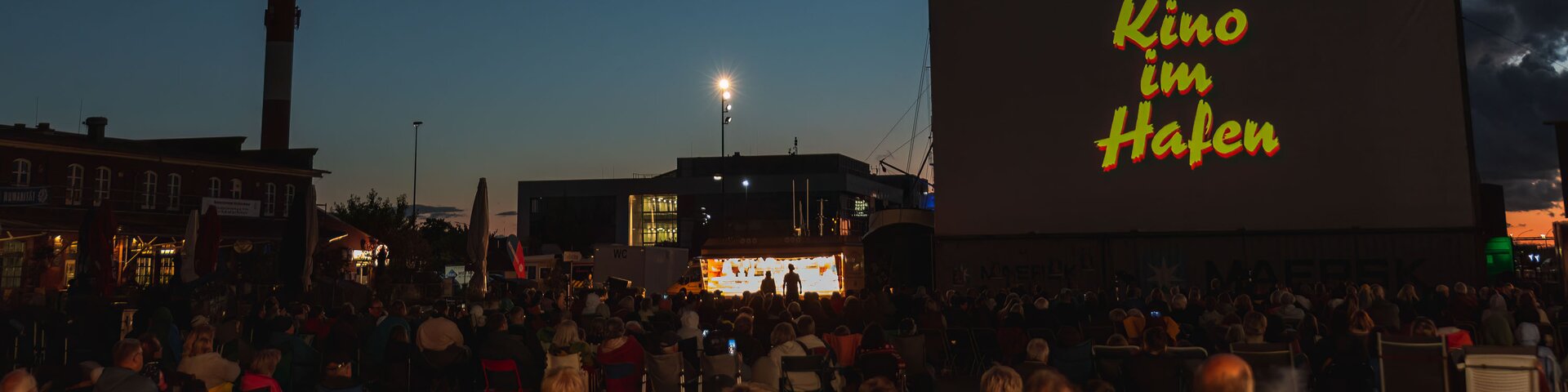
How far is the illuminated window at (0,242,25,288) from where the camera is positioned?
31.8 meters

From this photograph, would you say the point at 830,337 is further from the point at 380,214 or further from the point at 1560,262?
the point at 380,214

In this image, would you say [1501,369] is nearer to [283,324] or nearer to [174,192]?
[283,324]

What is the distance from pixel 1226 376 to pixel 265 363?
20.4 ft

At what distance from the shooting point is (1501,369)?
308 inches

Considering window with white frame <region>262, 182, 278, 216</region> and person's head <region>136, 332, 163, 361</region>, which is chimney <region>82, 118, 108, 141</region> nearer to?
window with white frame <region>262, 182, 278, 216</region>

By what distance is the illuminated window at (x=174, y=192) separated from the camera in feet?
129

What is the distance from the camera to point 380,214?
2287 inches

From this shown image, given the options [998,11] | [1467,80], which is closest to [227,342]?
[998,11]

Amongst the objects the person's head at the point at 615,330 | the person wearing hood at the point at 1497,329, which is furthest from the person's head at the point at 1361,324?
the person's head at the point at 615,330

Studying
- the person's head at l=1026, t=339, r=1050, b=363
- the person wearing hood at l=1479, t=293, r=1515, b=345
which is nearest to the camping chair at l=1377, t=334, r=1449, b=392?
the person wearing hood at l=1479, t=293, r=1515, b=345

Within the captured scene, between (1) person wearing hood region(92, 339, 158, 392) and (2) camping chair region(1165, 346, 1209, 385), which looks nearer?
(1) person wearing hood region(92, 339, 158, 392)

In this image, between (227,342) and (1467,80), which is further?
(1467,80)

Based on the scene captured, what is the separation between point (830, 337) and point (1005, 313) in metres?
4.20

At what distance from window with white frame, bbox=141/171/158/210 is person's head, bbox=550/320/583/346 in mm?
34775
